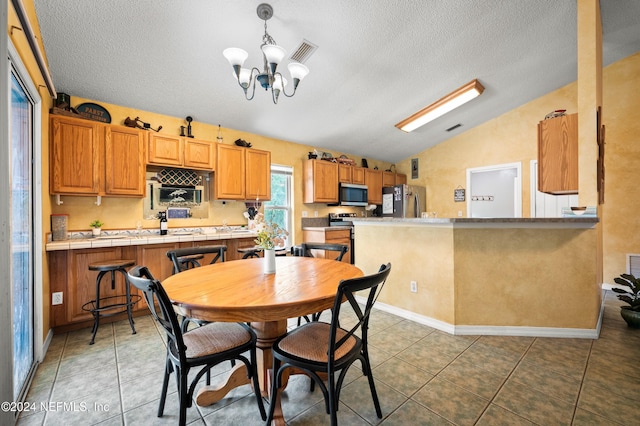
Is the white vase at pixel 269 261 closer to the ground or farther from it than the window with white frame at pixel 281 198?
closer to the ground

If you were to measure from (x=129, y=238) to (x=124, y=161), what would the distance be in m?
0.93

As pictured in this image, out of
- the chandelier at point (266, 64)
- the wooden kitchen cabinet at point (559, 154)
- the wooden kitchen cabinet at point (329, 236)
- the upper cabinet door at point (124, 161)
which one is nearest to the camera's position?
the chandelier at point (266, 64)

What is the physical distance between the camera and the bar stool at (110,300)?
2.60 metres

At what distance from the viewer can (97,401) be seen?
1.69 m

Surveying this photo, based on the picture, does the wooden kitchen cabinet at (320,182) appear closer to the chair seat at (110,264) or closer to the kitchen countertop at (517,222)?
the kitchen countertop at (517,222)

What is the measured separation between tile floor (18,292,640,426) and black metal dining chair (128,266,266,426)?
1.01 feet

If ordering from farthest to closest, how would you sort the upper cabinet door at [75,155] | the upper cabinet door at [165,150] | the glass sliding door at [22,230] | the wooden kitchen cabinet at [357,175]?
1. the wooden kitchen cabinet at [357,175]
2. the upper cabinet door at [165,150]
3. the upper cabinet door at [75,155]
4. the glass sliding door at [22,230]

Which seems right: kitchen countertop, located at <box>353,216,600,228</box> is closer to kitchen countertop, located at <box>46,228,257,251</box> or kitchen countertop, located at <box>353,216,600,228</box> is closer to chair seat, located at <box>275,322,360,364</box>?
chair seat, located at <box>275,322,360,364</box>

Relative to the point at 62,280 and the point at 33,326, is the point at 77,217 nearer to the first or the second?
the point at 62,280

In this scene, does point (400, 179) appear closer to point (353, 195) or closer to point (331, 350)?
point (353, 195)

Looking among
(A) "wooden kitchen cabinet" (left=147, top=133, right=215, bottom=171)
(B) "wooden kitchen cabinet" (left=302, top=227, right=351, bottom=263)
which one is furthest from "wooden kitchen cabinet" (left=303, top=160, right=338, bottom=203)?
(A) "wooden kitchen cabinet" (left=147, top=133, right=215, bottom=171)

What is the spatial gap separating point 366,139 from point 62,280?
4.95m

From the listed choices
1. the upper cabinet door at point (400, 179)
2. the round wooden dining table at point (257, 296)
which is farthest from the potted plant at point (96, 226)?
the upper cabinet door at point (400, 179)

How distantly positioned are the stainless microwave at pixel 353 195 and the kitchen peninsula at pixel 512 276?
2.79 metres
